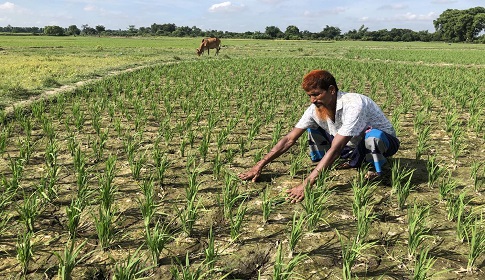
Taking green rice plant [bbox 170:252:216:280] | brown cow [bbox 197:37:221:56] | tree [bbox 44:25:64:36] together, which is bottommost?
green rice plant [bbox 170:252:216:280]

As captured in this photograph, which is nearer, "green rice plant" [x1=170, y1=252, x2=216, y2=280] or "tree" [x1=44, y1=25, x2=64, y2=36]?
"green rice plant" [x1=170, y1=252, x2=216, y2=280]

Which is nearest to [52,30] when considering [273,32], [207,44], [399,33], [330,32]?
[273,32]

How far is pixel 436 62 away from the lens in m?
20.9

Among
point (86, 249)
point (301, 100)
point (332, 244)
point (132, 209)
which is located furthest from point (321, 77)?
point (301, 100)

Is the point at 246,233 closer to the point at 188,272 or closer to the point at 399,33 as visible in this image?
the point at 188,272

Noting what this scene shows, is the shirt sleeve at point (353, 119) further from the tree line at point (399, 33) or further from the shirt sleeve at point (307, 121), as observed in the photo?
the tree line at point (399, 33)

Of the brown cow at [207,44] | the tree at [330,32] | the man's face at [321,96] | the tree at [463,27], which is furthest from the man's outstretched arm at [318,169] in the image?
the tree at [330,32]

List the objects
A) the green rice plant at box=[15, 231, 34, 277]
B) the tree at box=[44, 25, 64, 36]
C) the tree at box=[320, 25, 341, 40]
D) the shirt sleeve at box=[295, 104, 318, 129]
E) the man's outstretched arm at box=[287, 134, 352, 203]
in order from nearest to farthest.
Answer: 1. the green rice plant at box=[15, 231, 34, 277]
2. the man's outstretched arm at box=[287, 134, 352, 203]
3. the shirt sleeve at box=[295, 104, 318, 129]
4. the tree at box=[44, 25, 64, 36]
5. the tree at box=[320, 25, 341, 40]

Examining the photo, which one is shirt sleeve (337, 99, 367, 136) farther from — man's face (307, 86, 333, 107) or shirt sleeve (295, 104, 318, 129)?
shirt sleeve (295, 104, 318, 129)

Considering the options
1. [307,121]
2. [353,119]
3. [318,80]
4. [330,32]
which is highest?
[330,32]

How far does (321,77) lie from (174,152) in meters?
2.22

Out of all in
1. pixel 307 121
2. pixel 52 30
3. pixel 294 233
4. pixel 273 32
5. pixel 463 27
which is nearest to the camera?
pixel 294 233

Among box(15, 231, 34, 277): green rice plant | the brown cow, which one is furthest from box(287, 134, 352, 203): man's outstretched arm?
the brown cow

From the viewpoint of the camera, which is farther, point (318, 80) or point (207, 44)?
point (207, 44)
